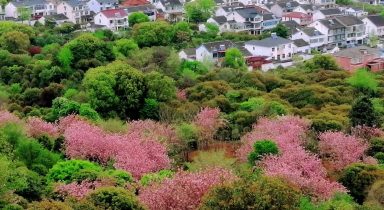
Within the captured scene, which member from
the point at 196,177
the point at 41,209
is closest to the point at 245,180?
the point at 196,177

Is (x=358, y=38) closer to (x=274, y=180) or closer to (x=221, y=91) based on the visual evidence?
(x=221, y=91)

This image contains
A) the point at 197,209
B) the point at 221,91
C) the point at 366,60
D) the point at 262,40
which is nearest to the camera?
the point at 197,209

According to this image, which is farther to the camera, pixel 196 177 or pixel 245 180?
pixel 196 177

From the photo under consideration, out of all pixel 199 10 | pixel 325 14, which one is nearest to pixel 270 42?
pixel 199 10

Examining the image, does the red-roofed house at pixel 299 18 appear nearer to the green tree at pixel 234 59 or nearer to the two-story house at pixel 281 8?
the two-story house at pixel 281 8

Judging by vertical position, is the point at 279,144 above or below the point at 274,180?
below

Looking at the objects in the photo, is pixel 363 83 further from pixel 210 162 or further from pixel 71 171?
pixel 71 171

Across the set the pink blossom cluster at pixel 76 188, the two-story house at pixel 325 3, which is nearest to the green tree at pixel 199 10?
the two-story house at pixel 325 3
